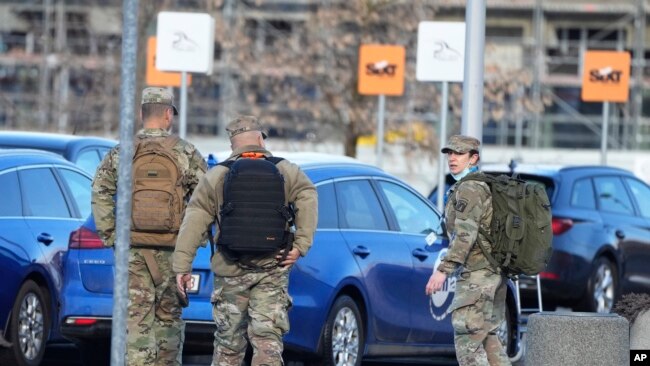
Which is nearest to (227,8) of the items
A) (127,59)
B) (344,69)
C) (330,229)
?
(344,69)

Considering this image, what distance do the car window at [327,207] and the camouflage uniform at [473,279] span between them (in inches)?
51.3

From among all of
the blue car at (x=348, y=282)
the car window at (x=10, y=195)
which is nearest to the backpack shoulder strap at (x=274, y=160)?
the blue car at (x=348, y=282)

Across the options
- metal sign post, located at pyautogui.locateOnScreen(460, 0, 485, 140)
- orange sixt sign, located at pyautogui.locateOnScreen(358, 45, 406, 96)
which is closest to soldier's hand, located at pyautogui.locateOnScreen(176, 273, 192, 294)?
metal sign post, located at pyautogui.locateOnScreen(460, 0, 485, 140)

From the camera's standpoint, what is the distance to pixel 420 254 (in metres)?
11.5

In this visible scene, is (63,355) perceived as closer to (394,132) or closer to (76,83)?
(394,132)

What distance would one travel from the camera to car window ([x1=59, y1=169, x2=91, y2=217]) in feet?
40.3

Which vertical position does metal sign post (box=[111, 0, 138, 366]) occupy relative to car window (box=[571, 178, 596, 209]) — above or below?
above

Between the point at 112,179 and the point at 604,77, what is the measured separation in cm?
1396

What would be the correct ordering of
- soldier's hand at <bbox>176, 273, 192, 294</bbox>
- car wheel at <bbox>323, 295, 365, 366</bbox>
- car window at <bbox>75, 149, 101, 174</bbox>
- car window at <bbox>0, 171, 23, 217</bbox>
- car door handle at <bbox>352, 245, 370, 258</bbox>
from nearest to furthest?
soldier's hand at <bbox>176, 273, 192, 294</bbox> < car wheel at <bbox>323, 295, 365, 366</bbox> < car door handle at <bbox>352, 245, 370, 258</bbox> < car window at <bbox>0, 171, 23, 217</bbox> < car window at <bbox>75, 149, 101, 174</bbox>

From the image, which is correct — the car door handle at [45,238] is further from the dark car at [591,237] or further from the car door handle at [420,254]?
the dark car at [591,237]

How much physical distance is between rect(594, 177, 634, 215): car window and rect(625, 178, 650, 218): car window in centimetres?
19

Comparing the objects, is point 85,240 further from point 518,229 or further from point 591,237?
point 591,237

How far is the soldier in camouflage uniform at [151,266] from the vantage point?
9180 mm

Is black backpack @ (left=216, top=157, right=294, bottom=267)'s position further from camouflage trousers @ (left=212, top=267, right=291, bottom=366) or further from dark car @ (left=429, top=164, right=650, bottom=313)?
dark car @ (left=429, top=164, right=650, bottom=313)
